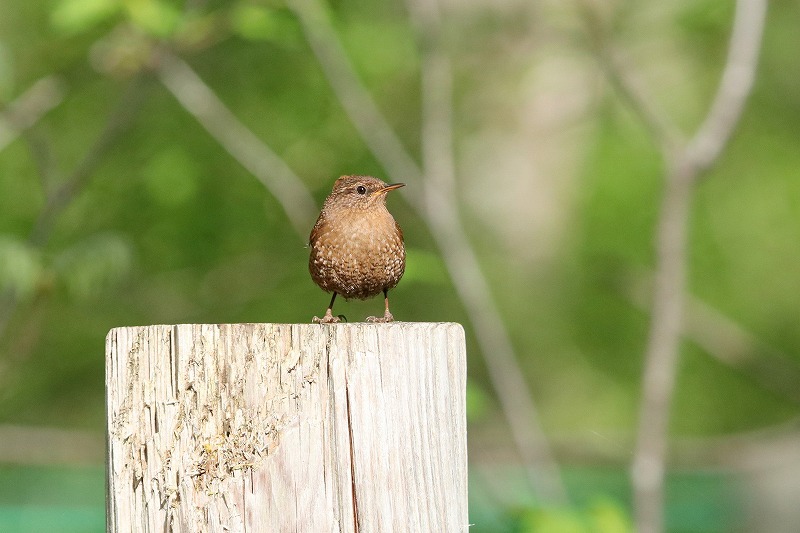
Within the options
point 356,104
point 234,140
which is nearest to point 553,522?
point 356,104

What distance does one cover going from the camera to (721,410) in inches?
484

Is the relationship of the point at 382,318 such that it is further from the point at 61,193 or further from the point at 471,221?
the point at 471,221

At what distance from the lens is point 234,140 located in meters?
6.28

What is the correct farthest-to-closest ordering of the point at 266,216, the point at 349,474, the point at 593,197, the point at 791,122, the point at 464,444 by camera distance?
the point at 593,197
the point at 791,122
the point at 266,216
the point at 464,444
the point at 349,474

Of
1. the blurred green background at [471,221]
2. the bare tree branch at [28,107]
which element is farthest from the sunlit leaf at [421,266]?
the bare tree branch at [28,107]

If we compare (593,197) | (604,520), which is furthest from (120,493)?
(593,197)

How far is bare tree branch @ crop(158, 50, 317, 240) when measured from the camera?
6189mm

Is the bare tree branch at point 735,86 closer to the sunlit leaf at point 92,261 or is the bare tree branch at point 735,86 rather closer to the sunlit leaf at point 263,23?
the sunlit leaf at point 263,23

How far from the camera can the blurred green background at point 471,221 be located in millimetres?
5914

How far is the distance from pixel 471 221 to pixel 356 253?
7.89m

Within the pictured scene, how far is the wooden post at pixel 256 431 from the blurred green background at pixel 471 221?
2068 millimetres

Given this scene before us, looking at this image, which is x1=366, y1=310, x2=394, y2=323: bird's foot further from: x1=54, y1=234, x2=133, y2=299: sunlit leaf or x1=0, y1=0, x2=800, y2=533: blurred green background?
x1=54, y1=234, x2=133, y2=299: sunlit leaf

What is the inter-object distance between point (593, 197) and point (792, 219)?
2.28m

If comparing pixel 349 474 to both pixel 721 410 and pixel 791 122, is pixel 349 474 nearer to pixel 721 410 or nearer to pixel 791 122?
pixel 791 122
